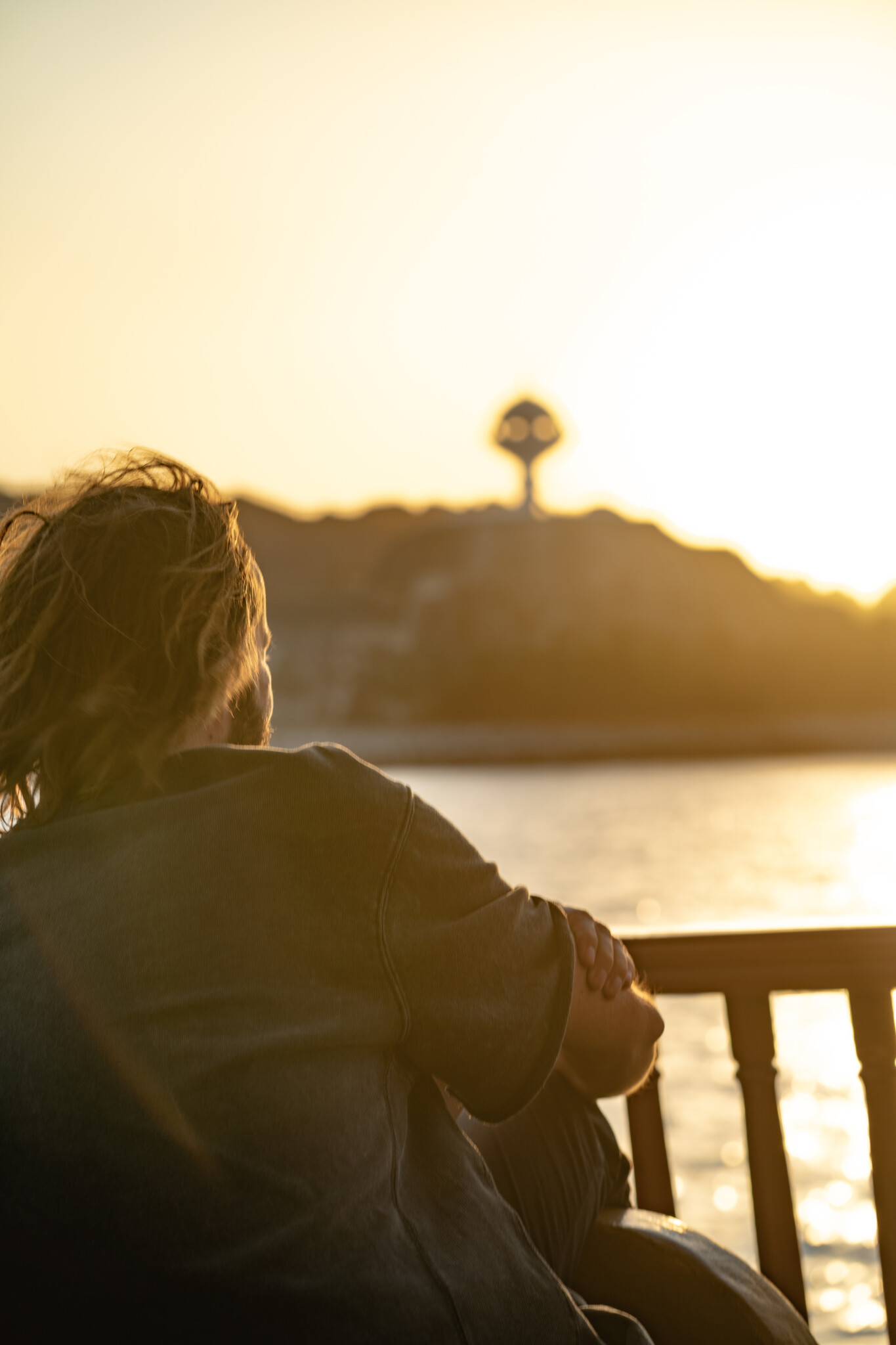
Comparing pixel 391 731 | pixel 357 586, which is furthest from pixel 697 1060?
pixel 357 586

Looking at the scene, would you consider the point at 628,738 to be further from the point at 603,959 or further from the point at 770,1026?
the point at 603,959

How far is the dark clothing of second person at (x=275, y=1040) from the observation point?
0.77 meters

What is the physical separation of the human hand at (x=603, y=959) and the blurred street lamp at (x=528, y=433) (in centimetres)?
8445

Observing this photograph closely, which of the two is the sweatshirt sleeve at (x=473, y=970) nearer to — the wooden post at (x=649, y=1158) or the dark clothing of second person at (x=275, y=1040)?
the dark clothing of second person at (x=275, y=1040)

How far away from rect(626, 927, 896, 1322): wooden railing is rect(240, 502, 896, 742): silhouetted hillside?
7168 cm

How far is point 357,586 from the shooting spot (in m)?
88.6

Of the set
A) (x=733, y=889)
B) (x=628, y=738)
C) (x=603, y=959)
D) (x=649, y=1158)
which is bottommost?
(x=628, y=738)

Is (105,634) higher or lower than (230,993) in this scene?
higher

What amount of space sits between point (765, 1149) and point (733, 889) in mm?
32685

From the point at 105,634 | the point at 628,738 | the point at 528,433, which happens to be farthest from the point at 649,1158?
the point at 528,433

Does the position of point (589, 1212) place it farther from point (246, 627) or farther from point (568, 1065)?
point (246, 627)

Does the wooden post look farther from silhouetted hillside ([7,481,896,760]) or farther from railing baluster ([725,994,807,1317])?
silhouetted hillside ([7,481,896,760])

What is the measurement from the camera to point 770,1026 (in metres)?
1.54

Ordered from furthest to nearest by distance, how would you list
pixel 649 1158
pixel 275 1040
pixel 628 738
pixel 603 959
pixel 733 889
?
1. pixel 628 738
2. pixel 733 889
3. pixel 649 1158
4. pixel 603 959
5. pixel 275 1040
